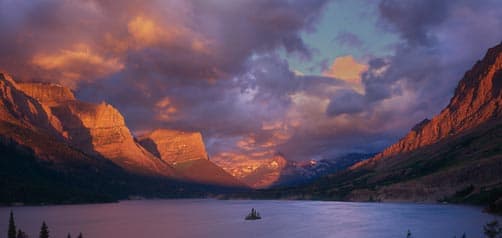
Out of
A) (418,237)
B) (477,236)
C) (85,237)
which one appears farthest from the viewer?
(85,237)

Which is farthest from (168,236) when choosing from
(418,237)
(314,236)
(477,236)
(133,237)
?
(477,236)

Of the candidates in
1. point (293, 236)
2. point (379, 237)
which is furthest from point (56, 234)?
point (379, 237)

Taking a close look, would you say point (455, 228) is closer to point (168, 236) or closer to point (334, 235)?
point (334, 235)

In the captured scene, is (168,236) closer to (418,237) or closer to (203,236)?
(203,236)

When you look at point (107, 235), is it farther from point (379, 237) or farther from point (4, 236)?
point (379, 237)

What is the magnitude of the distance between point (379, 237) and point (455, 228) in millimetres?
35303

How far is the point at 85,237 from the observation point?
632 ft

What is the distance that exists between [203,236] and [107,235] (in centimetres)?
3754

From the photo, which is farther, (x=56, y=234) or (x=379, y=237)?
(x=56, y=234)

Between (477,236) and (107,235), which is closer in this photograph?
(477,236)

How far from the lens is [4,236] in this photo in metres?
183

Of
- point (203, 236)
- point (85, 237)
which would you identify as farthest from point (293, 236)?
point (85, 237)

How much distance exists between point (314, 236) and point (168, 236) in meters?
55.4

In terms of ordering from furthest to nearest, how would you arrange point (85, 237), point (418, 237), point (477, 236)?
1. point (85, 237)
2. point (418, 237)
3. point (477, 236)
